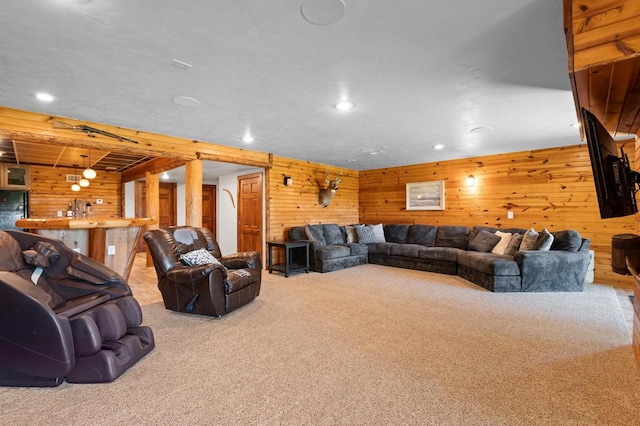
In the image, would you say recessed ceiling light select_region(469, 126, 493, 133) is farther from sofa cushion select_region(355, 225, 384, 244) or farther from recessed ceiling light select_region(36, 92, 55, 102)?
recessed ceiling light select_region(36, 92, 55, 102)

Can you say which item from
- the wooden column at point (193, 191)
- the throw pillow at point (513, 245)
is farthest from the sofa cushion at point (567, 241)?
the wooden column at point (193, 191)

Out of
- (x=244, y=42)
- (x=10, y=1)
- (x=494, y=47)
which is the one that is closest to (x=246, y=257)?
(x=244, y=42)

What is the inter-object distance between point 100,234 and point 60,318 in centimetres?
219

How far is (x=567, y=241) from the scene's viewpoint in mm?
4469

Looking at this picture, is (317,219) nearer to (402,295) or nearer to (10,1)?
(402,295)

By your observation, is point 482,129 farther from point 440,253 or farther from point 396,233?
point 396,233

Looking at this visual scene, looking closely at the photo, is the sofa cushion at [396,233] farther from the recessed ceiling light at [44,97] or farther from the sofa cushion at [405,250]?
the recessed ceiling light at [44,97]

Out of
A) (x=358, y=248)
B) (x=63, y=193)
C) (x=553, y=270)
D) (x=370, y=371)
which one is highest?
(x=63, y=193)

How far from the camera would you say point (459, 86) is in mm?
2742

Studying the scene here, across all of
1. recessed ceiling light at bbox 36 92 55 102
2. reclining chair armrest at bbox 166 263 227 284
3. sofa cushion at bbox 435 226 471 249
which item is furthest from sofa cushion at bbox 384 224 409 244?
recessed ceiling light at bbox 36 92 55 102

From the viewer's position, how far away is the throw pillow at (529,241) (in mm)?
4684

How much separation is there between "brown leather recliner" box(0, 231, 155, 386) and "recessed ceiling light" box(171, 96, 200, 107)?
163 cm

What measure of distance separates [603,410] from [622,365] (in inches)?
31.3

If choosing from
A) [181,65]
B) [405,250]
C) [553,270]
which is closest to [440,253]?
[405,250]
